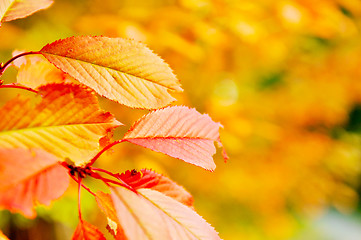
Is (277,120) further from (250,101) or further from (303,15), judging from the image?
(303,15)

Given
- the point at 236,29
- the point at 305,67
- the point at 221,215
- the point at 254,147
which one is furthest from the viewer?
the point at 221,215

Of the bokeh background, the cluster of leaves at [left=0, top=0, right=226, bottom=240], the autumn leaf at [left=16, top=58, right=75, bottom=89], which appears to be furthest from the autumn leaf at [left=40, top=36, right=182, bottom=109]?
the bokeh background

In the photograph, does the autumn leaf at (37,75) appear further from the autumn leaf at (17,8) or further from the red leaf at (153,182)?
the red leaf at (153,182)

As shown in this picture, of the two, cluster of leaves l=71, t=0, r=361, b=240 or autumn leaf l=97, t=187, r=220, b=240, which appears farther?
cluster of leaves l=71, t=0, r=361, b=240

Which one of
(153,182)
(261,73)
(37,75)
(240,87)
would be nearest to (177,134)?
(153,182)

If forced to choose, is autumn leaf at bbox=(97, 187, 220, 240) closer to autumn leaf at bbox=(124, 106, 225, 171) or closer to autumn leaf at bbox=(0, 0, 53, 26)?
autumn leaf at bbox=(124, 106, 225, 171)

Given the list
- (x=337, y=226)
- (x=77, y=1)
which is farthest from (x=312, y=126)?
(x=337, y=226)
